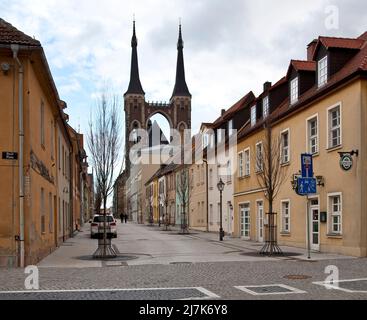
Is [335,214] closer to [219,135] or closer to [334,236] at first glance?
[334,236]

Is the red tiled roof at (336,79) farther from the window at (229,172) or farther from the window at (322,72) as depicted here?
the window at (229,172)

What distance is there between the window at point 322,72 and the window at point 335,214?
4.93 metres

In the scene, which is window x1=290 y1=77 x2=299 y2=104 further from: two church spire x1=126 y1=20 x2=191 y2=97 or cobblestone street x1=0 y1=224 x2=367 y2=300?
two church spire x1=126 y1=20 x2=191 y2=97

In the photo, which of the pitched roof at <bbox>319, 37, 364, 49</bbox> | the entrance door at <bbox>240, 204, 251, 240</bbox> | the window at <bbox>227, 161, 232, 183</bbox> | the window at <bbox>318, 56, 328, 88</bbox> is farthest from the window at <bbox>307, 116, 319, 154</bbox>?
the window at <bbox>227, 161, 232, 183</bbox>

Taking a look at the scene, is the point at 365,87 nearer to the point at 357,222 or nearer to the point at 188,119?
the point at 357,222

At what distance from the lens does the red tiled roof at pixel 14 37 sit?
633 inches

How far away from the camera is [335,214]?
20891mm

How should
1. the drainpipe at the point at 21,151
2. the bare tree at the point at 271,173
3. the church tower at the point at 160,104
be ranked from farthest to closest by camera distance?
the church tower at the point at 160,104, the bare tree at the point at 271,173, the drainpipe at the point at 21,151

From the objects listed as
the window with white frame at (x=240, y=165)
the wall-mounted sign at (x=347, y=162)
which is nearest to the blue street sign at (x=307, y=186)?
the wall-mounted sign at (x=347, y=162)

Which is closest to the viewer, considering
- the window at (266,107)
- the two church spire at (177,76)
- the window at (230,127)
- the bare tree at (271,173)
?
the bare tree at (271,173)

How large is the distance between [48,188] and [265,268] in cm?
993

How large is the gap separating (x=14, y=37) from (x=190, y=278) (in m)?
8.73

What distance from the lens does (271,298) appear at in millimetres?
10438
